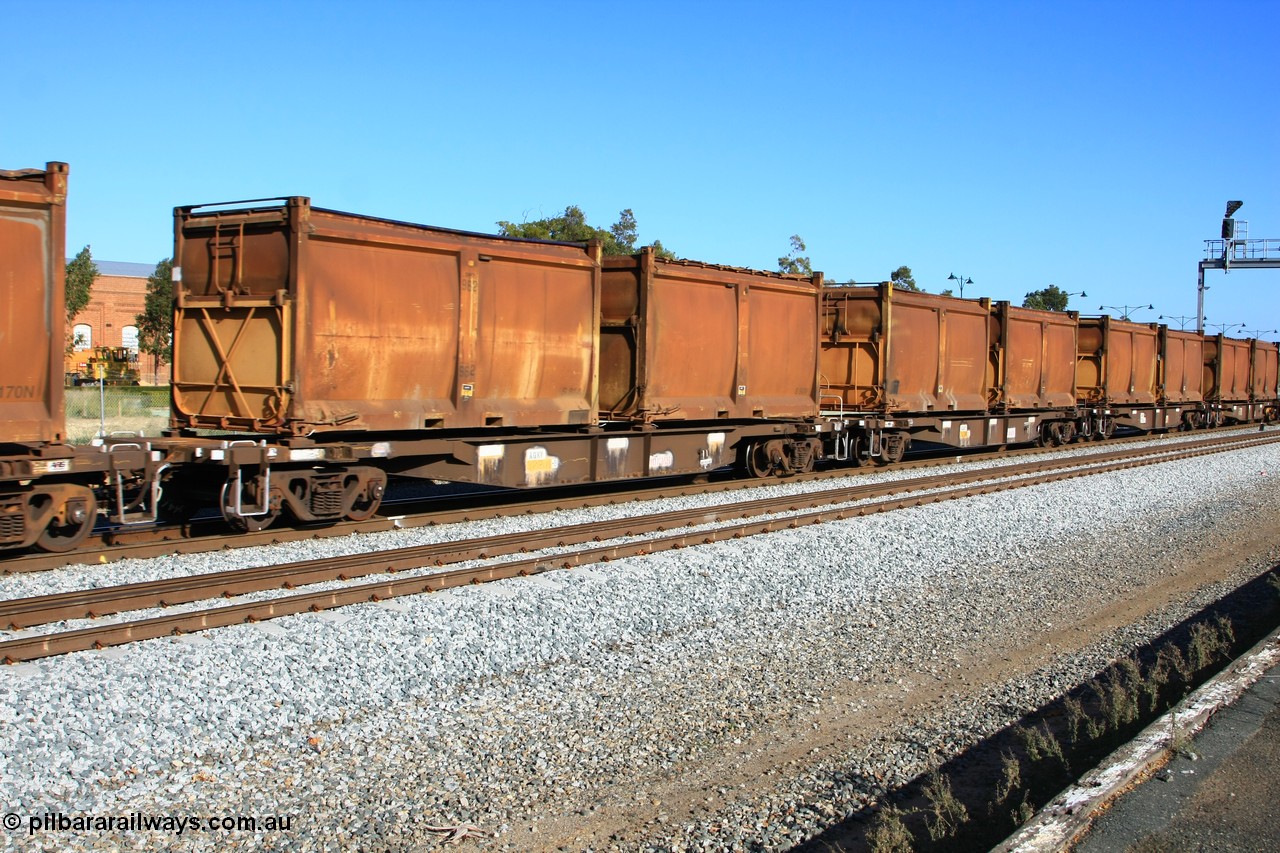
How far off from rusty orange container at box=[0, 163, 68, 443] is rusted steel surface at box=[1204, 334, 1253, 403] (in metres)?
39.0

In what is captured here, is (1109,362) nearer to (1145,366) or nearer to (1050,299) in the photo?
(1145,366)

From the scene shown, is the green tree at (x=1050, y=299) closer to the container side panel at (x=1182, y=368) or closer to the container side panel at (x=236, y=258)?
the container side panel at (x=1182, y=368)

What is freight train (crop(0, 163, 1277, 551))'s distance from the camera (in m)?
9.06

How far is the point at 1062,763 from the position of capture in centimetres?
544

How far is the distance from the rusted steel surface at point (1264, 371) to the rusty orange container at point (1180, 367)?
7288 mm

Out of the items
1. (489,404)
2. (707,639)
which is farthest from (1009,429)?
(707,639)

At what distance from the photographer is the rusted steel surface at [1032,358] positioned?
2384 centimetres

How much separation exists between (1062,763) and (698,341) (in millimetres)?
10655

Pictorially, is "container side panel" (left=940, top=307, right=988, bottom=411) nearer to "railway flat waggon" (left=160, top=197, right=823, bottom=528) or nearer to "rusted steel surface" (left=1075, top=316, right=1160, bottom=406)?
"rusted steel surface" (left=1075, top=316, right=1160, bottom=406)

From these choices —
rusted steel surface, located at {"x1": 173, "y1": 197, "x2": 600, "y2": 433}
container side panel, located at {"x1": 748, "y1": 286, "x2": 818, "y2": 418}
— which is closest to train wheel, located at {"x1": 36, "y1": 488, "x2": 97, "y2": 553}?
rusted steel surface, located at {"x1": 173, "y1": 197, "x2": 600, "y2": 433}

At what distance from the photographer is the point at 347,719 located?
598 centimetres

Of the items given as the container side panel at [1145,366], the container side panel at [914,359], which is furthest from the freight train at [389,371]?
the container side panel at [1145,366]

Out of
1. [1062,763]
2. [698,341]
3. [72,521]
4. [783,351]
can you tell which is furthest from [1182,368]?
[72,521]

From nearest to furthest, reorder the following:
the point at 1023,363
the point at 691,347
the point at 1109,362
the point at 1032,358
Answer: the point at 691,347
the point at 1023,363
the point at 1032,358
the point at 1109,362
